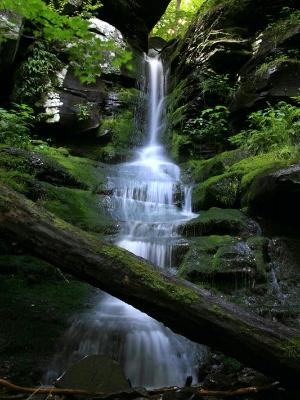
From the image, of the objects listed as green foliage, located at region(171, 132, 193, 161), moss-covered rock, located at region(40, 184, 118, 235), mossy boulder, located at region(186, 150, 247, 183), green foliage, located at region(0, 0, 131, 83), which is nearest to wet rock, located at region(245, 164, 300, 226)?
mossy boulder, located at region(186, 150, 247, 183)

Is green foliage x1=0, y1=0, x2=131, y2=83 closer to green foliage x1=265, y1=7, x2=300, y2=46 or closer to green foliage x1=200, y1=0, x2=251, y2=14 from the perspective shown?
green foliage x1=265, y1=7, x2=300, y2=46

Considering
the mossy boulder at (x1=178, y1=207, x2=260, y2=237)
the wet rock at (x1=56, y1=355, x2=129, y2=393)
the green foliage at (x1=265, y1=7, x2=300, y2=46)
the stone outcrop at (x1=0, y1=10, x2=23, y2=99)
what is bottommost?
the wet rock at (x1=56, y1=355, x2=129, y2=393)

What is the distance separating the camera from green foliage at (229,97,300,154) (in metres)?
7.80

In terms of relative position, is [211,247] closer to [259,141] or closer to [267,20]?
[259,141]

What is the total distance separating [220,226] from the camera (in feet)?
20.6

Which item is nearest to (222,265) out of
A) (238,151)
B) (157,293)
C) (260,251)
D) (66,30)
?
(260,251)

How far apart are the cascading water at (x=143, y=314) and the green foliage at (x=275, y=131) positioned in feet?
5.70

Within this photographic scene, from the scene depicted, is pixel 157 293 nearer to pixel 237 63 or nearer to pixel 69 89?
pixel 69 89

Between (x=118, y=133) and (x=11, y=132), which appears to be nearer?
(x=11, y=132)

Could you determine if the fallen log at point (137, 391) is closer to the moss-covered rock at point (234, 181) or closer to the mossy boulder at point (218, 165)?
the moss-covered rock at point (234, 181)

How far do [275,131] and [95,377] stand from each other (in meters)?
6.44

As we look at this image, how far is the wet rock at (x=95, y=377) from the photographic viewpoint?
9.73 feet

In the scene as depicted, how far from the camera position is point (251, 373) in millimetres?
3598

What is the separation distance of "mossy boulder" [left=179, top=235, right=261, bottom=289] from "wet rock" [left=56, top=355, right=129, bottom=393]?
2.17 metres
